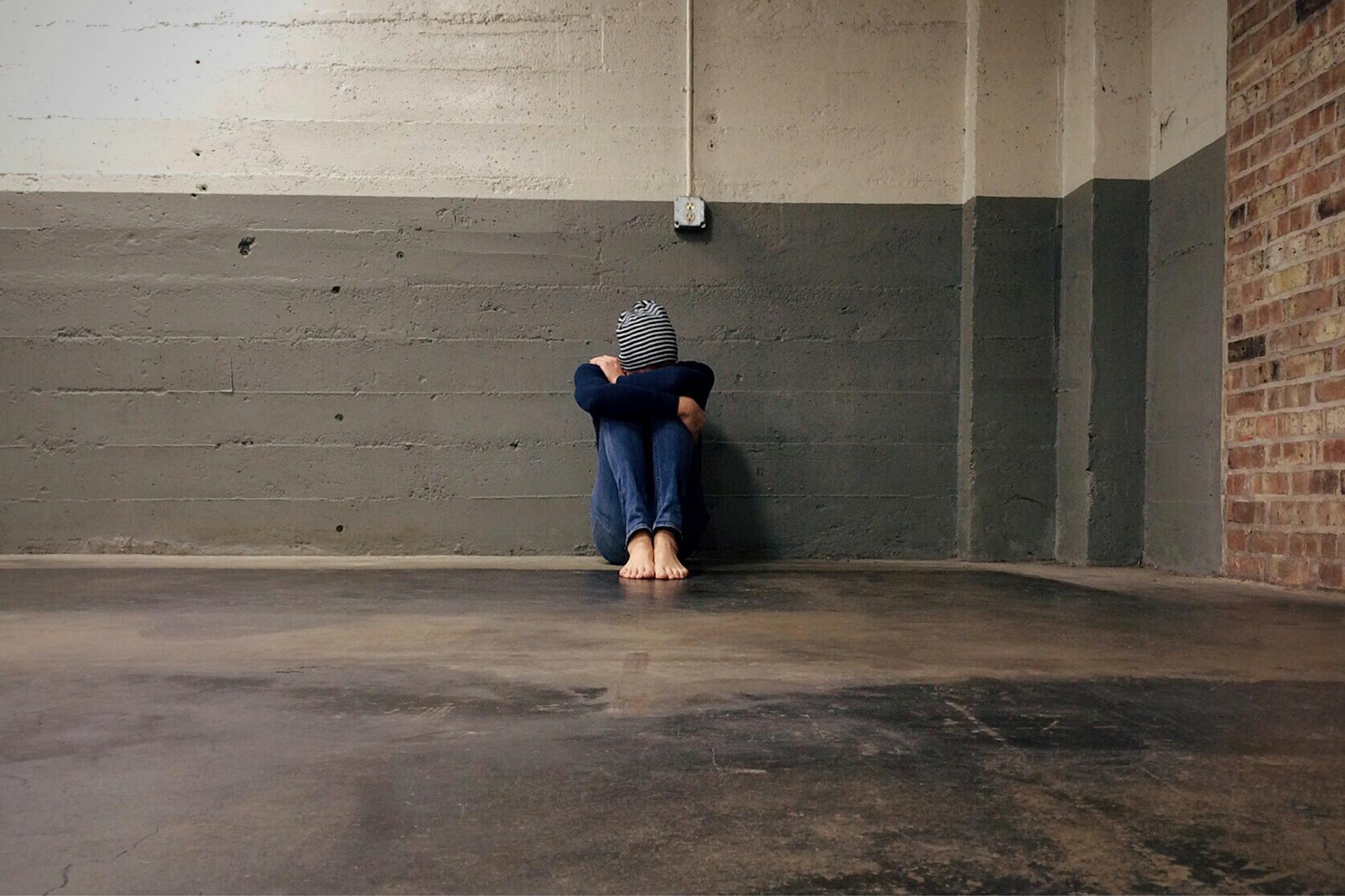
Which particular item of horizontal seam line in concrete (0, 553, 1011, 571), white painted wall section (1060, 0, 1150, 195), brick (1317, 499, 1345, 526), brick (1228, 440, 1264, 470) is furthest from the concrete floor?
white painted wall section (1060, 0, 1150, 195)

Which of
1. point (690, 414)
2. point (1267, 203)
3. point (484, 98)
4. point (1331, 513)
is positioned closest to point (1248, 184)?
point (1267, 203)

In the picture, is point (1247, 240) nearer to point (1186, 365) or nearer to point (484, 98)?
point (1186, 365)

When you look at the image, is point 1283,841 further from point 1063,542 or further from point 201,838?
point 1063,542

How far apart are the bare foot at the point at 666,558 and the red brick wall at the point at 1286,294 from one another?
1.91m

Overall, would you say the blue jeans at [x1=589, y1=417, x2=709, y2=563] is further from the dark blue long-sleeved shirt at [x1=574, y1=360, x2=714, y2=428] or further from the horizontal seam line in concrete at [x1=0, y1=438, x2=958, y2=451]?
the horizontal seam line in concrete at [x1=0, y1=438, x2=958, y2=451]

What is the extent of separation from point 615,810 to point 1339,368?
2.90 meters

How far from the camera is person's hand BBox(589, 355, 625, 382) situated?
158 inches

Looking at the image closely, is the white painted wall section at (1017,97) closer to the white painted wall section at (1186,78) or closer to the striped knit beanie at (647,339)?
the white painted wall section at (1186,78)

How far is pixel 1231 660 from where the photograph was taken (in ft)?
6.35

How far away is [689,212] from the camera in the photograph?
4461 mm

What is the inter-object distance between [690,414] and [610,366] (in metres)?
0.48

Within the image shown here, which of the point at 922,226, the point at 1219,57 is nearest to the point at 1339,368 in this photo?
the point at 1219,57

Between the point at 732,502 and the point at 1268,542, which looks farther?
the point at 732,502

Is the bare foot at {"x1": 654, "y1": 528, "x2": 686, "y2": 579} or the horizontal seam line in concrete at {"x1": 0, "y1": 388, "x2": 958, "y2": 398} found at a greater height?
the horizontal seam line in concrete at {"x1": 0, "y1": 388, "x2": 958, "y2": 398}
